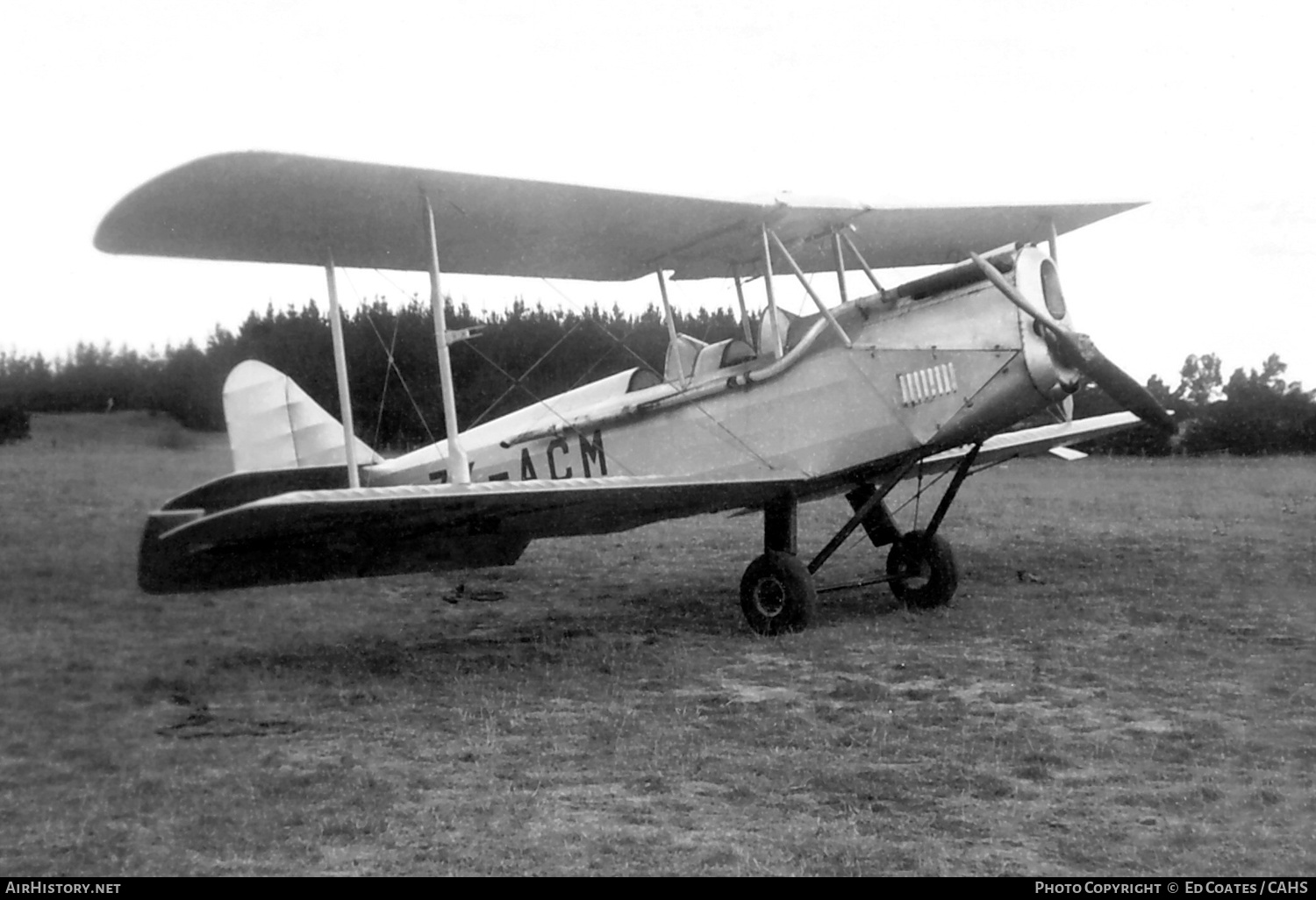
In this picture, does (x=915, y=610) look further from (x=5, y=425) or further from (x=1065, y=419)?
(x=5, y=425)

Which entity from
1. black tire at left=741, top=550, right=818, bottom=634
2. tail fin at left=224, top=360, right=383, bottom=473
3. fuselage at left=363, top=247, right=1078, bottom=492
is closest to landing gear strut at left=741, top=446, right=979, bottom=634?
black tire at left=741, top=550, right=818, bottom=634

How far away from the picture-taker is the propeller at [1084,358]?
234 inches

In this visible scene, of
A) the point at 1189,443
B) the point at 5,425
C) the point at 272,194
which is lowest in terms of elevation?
the point at 1189,443

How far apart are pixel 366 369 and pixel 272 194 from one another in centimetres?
309

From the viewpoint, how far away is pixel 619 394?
7441 mm

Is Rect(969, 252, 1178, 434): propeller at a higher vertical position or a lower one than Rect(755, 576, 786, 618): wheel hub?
higher

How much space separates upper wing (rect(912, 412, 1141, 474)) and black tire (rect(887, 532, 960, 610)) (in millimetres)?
1030

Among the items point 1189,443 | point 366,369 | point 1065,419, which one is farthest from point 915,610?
point 1189,443

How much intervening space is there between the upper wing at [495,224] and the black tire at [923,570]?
85.6 inches

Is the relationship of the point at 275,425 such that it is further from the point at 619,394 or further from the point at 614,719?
the point at 614,719

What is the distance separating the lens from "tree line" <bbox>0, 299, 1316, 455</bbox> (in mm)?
6023

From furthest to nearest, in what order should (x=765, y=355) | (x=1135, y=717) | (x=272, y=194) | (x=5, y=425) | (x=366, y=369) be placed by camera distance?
(x=366, y=369) < (x=765, y=355) < (x=272, y=194) < (x=5, y=425) < (x=1135, y=717)

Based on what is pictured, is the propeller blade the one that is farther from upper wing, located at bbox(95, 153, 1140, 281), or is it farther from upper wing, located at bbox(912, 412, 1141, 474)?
upper wing, located at bbox(912, 412, 1141, 474)

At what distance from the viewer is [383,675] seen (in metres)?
5.42
